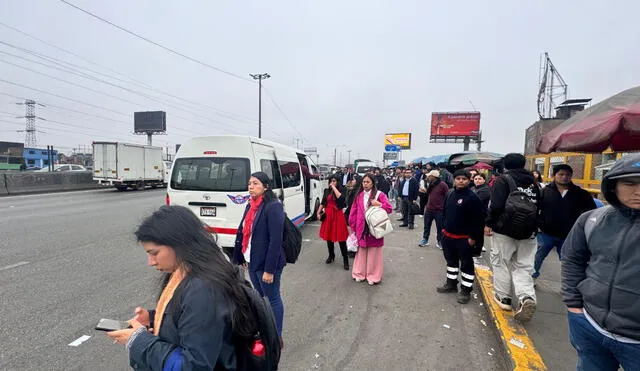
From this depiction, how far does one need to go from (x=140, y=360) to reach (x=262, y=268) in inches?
67.8

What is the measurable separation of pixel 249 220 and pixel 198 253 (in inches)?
68.8

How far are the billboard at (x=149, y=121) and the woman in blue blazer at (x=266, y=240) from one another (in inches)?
2133

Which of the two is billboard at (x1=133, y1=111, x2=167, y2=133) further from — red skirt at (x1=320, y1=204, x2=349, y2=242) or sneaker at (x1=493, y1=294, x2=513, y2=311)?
sneaker at (x1=493, y1=294, x2=513, y2=311)

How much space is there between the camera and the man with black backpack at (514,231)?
10.9ft

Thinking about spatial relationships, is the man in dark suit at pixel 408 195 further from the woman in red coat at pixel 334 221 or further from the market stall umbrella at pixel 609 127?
the market stall umbrella at pixel 609 127

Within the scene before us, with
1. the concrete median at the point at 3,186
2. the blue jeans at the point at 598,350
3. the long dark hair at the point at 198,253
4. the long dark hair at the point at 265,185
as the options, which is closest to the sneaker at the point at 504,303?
the blue jeans at the point at 598,350

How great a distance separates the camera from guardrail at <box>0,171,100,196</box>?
15266mm

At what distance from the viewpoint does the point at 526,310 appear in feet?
10.4

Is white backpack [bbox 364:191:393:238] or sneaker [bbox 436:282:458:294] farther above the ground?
white backpack [bbox 364:191:393:238]

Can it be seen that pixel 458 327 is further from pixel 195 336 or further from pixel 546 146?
pixel 195 336

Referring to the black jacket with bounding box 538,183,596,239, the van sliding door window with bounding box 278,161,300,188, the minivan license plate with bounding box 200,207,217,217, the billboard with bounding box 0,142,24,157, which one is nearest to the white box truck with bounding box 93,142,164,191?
the van sliding door window with bounding box 278,161,300,188

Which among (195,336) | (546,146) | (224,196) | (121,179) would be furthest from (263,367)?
(121,179)

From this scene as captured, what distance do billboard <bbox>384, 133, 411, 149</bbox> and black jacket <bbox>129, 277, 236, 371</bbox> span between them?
46572 millimetres

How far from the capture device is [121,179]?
17.7 m
